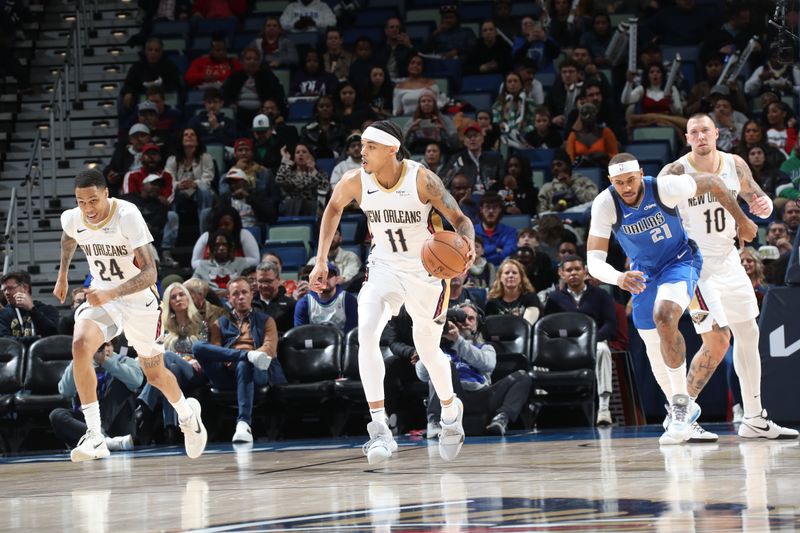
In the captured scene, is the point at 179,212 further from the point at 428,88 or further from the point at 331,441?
the point at 331,441

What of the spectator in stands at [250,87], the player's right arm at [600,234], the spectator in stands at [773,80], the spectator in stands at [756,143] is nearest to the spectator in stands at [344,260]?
the spectator in stands at [250,87]

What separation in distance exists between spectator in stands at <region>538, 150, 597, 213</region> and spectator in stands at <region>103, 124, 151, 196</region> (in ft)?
18.1

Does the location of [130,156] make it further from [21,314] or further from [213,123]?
[21,314]

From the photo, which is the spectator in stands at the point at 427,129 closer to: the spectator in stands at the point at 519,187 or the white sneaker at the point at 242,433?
the spectator in stands at the point at 519,187

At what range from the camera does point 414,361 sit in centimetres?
1191

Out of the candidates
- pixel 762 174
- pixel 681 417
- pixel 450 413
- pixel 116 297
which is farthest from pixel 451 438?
pixel 762 174

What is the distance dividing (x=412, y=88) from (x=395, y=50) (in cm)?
126

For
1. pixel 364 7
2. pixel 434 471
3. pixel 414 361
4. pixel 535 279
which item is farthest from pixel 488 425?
pixel 364 7

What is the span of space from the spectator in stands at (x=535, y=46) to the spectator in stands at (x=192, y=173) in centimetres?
461

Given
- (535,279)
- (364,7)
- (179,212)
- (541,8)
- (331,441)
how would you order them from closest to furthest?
(331,441) → (535,279) → (179,212) → (541,8) → (364,7)

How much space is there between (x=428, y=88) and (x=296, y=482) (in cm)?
1018

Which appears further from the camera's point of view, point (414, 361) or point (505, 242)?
point (505, 242)

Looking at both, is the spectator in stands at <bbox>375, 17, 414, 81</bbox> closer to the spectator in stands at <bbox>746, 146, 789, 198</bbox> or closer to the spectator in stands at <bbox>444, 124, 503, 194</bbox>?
the spectator in stands at <bbox>444, 124, 503, 194</bbox>

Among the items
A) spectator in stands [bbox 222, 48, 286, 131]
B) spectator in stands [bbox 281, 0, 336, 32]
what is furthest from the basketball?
spectator in stands [bbox 281, 0, 336, 32]
